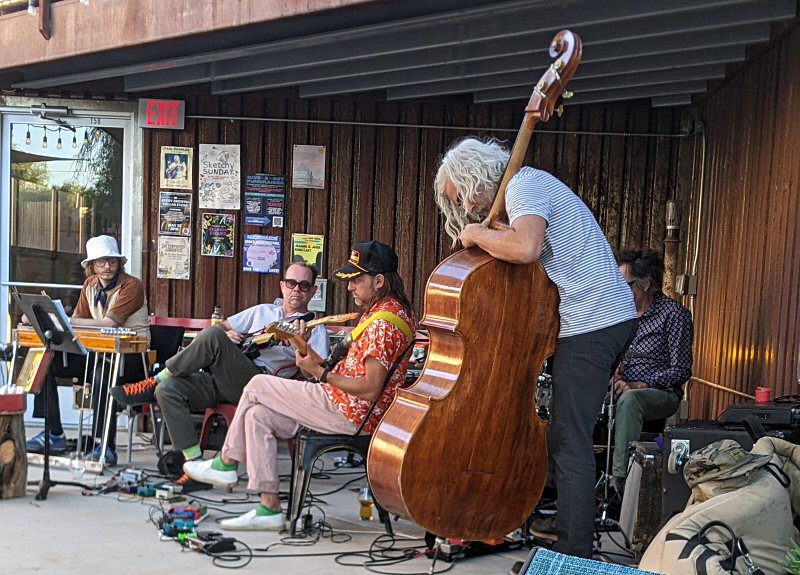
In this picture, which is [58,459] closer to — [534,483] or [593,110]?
[534,483]

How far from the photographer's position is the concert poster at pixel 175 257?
7152 mm

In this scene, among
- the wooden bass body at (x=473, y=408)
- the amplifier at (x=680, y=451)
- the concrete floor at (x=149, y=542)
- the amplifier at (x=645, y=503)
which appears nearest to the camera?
the wooden bass body at (x=473, y=408)

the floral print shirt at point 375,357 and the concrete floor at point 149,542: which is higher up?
the floral print shirt at point 375,357

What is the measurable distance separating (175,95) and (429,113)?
193 cm

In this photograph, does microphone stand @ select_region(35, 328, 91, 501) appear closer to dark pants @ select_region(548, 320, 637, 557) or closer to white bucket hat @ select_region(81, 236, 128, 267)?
white bucket hat @ select_region(81, 236, 128, 267)

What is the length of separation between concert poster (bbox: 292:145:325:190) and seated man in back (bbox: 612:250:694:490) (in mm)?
2705

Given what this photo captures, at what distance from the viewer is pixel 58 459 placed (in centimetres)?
554

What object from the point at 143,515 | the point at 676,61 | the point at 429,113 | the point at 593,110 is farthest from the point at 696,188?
the point at 143,515

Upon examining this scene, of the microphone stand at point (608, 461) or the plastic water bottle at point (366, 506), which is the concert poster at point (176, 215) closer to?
the plastic water bottle at point (366, 506)

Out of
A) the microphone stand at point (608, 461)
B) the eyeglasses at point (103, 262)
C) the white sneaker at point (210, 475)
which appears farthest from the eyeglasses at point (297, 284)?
the microphone stand at point (608, 461)

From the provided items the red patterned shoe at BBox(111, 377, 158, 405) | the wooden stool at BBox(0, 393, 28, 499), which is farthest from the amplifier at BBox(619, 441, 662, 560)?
the wooden stool at BBox(0, 393, 28, 499)

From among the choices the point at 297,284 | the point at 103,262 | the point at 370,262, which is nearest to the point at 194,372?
the point at 297,284

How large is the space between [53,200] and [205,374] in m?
2.69

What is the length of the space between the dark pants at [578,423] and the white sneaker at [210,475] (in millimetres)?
1885
